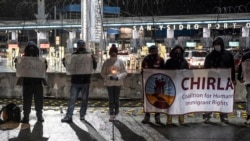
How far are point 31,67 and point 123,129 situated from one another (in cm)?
272

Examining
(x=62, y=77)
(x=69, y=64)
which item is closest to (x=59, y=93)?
(x=62, y=77)

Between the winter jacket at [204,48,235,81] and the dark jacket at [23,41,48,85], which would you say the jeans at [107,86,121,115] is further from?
the winter jacket at [204,48,235,81]

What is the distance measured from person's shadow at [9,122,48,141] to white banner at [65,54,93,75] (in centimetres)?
150

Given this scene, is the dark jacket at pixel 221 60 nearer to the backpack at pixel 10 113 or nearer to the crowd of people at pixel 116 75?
the crowd of people at pixel 116 75

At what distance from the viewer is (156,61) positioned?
414 inches

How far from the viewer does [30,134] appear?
9320 millimetres

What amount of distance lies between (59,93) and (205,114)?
6533 millimetres

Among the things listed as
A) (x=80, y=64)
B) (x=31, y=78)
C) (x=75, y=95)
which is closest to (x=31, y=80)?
(x=31, y=78)

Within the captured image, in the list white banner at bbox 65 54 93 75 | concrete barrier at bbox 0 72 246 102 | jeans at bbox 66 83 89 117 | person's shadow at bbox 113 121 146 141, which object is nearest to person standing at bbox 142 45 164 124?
person's shadow at bbox 113 121 146 141

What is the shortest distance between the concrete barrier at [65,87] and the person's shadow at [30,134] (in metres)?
5.17

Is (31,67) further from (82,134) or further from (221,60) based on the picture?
(221,60)

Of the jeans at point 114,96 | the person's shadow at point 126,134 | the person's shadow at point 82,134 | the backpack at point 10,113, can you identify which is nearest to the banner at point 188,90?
the person's shadow at point 126,134

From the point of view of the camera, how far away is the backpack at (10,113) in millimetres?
10162

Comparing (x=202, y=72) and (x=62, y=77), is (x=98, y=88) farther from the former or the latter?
(x=202, y=72)
